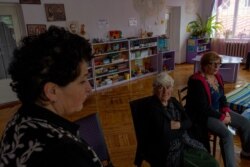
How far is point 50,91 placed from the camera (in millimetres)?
661

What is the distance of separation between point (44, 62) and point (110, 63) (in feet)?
15.1

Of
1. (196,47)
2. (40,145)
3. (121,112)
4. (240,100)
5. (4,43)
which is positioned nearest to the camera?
(40,145)

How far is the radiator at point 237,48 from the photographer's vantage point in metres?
6.89

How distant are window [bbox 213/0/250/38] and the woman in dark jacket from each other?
586 cm

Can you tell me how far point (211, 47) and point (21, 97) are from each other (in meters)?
8.01

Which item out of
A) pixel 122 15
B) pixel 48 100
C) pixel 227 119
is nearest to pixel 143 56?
pixel 122 15

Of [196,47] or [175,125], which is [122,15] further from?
[175,125]

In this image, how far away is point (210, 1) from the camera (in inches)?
292

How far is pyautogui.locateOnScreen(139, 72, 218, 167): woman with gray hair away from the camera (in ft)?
5.27

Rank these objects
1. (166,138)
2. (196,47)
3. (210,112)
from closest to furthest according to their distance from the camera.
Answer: (166,138), (210,112), (196,47)

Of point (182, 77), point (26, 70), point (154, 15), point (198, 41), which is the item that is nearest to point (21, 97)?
point (26, 70)

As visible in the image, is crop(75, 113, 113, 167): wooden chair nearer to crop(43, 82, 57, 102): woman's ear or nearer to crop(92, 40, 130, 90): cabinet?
crop(43, 82, 57, 102): woman's ear

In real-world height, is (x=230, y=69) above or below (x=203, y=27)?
below

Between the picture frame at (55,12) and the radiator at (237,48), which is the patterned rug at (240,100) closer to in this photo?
the picture frame at (55,12)
